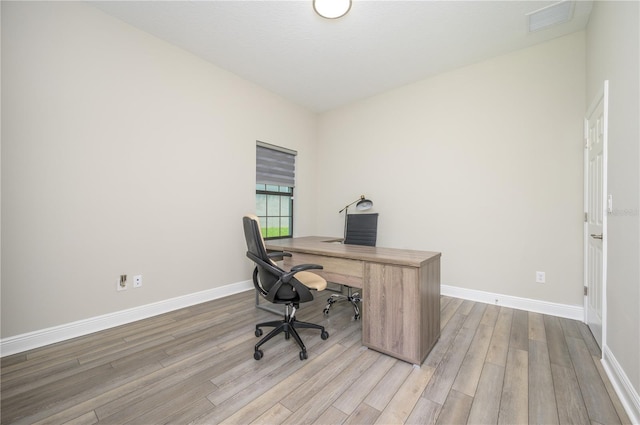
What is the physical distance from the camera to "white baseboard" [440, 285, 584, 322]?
8.41ft

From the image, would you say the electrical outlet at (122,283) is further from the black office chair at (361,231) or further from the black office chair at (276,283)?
the black office chair at (361,231)

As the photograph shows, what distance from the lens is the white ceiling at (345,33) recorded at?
7.51ft

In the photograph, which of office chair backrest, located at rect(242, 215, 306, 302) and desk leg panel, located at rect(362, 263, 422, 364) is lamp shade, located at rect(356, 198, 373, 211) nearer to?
desk leg panel, located at rect(362, 263, 422, 364)

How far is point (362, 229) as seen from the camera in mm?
3301

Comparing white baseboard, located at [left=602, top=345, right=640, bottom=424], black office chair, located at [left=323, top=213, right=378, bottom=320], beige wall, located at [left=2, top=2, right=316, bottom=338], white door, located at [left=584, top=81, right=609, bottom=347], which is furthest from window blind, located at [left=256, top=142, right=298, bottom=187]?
white baseboard, located at [left=602, top=345, right=640, bottom=424]

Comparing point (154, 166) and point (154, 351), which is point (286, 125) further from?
point (154, 351)

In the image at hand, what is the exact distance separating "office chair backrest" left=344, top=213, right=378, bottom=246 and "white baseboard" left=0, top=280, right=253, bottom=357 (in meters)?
1.81

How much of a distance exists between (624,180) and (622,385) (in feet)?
3.96

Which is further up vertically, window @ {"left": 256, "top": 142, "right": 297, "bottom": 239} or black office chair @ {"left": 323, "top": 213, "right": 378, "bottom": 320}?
window @ {"left": 256, "top": 142, "right": 297, "bottom": 239}

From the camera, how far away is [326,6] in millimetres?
2188

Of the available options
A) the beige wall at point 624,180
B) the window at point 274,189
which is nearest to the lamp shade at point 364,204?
the window at point 274,189

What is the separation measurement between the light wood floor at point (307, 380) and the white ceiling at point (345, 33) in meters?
2.93

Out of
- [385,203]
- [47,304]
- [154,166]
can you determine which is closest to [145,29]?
[154,166]

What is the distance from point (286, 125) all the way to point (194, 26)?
1800 millimetres
